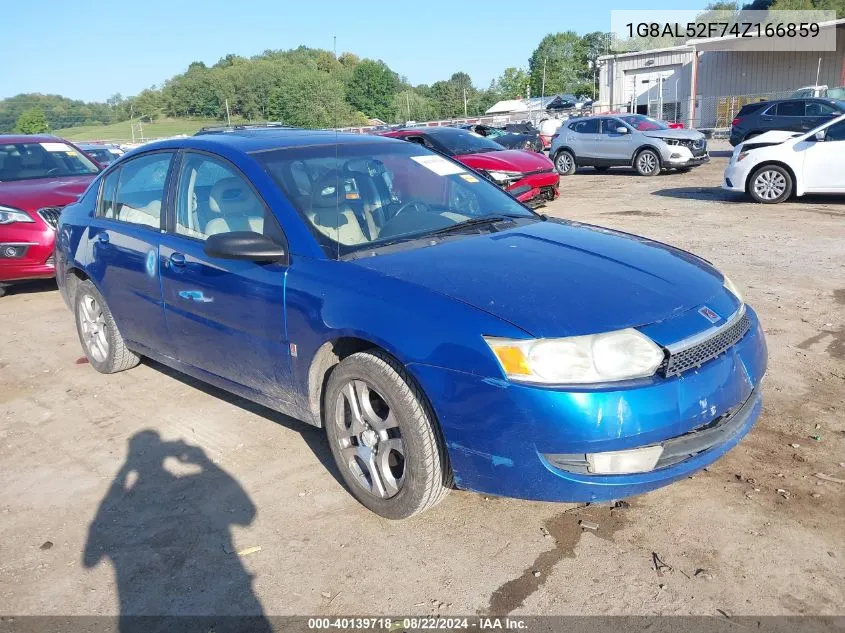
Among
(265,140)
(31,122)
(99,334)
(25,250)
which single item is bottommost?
(99,334)

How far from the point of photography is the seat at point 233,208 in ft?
11.7

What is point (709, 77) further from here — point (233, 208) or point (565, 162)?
point (233, 208)

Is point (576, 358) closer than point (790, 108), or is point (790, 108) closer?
point (576, 358)

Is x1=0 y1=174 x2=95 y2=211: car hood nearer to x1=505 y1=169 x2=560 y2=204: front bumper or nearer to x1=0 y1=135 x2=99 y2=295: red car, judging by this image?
x1=0 y1=135 x2=99 y2=295: red car

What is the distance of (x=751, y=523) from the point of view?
2926 millimetres

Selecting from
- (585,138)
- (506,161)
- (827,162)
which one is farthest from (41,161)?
(585,138)

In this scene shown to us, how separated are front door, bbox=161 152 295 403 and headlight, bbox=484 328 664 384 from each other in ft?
Answer: 4.01

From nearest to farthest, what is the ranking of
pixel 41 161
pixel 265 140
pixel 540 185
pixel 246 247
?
pixel 246 247, pixel 265 140, pixel 41 161, pixel 540 185

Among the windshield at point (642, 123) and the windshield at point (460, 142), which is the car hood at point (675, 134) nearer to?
the windshield at point (642, 123)

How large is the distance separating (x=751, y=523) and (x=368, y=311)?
A: 1.80 metres

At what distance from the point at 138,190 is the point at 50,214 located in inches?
141

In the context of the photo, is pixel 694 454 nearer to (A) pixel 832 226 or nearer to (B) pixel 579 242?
(B) pixel 579 242

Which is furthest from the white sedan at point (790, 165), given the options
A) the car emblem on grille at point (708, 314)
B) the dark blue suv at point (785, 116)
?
the car emblem on grille at point (708, 314)

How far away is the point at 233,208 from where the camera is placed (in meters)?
3.70
